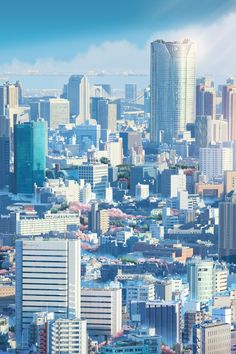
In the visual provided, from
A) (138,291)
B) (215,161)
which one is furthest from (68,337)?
(215,161)

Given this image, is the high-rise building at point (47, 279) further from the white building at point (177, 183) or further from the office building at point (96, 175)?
the office building at point (96, 175)

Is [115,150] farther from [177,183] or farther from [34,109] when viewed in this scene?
[177,183]

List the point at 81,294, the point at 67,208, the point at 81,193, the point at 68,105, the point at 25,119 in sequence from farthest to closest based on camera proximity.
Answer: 1. the point at 68,105
2. the point at 25,119
3. the point at 81,193
4. the point at 67,208
5. the point at 81,294

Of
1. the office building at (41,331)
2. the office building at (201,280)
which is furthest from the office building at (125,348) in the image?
the office building at (201,280)

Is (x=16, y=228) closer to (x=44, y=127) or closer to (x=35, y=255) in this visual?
(x=35, y=255)

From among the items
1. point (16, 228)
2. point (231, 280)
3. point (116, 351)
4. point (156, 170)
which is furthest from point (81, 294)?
point (156, 170)

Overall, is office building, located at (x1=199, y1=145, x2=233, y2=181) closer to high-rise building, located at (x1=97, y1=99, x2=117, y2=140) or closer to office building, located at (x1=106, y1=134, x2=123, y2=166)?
office building, located at (x1=106, y1=134, x2=123, y2=166)

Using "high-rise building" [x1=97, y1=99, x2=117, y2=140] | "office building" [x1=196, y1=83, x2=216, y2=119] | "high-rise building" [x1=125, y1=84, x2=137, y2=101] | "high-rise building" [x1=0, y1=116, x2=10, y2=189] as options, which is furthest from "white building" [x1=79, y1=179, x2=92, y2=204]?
"office building" [x1=196, y1=83, x2=216, y2=119]
